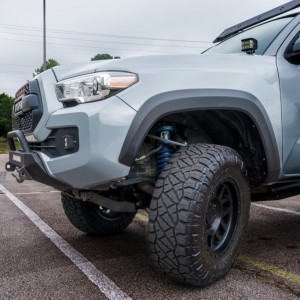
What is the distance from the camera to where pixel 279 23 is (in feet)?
11.7

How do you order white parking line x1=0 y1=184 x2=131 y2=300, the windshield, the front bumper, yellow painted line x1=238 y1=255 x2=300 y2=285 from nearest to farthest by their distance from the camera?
the front bumper < white parking line x1=0 y1=184 x2=131 y2=300 < yellow painted line x1=238 y1=255 x2=300 y2=285 < the windshield

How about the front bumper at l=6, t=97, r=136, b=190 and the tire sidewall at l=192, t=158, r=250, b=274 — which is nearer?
the front bumper at l=6, t=97, r=136, b=190

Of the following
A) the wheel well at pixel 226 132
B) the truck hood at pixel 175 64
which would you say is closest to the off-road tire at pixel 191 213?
the wheel well at pixel 226 132

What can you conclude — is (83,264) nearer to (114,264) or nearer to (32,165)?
(114,264)

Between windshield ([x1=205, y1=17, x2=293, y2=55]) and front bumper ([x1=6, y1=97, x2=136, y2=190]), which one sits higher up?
windshield ([x1=205, y1=17, x2=293, y2=55])

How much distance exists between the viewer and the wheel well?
2824 mm

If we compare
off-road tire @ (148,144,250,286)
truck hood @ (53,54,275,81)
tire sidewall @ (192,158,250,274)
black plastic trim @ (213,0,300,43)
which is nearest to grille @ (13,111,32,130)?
truck hood @ (53,54,275,81)

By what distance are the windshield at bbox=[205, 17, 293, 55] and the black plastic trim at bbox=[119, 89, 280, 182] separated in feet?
2.25

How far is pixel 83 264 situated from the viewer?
10.1 feet

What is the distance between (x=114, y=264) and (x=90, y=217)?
803mm

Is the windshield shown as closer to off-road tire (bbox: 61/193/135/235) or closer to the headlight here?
the headlight

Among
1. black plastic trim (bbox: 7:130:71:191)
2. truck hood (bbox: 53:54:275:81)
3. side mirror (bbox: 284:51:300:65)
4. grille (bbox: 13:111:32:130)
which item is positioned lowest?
Result: black plastic trim (bbox: 7:130:71:191)

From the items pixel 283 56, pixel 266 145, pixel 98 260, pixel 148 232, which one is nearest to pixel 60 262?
pixel 98 260

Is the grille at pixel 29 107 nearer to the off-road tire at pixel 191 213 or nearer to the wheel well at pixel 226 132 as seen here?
the wheel well at pixel 226 132
